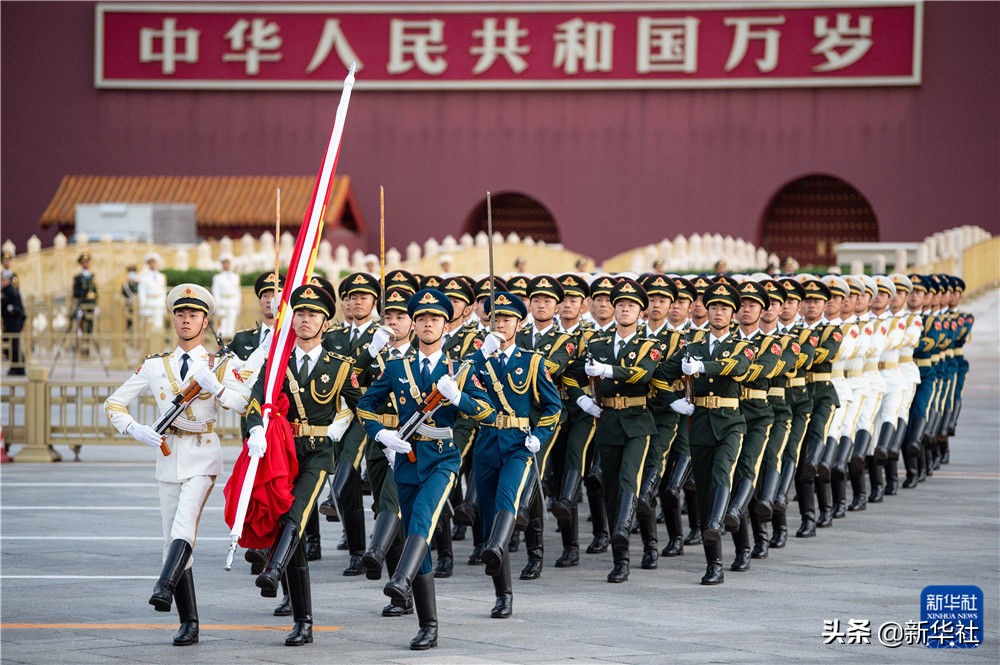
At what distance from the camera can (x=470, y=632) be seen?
7680 mm

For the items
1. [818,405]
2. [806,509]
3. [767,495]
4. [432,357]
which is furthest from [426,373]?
[818,405]

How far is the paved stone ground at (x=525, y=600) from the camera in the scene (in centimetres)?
725

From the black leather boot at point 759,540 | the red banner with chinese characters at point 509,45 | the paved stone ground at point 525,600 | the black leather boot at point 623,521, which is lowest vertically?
the paved stone ground at point 525,600

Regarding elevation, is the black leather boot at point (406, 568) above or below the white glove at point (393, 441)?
below

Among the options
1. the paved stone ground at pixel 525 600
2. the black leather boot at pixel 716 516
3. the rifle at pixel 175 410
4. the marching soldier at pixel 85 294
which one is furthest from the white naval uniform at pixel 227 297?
the rifle at pixel 175 410

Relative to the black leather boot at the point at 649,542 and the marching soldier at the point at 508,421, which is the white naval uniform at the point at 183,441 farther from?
the black leather boot at the point at 649,542

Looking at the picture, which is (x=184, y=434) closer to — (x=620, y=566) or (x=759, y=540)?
(x=620, y=566)

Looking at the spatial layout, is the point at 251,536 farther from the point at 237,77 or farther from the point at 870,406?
the point at 237,77

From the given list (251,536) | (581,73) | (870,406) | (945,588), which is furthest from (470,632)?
(581,73)

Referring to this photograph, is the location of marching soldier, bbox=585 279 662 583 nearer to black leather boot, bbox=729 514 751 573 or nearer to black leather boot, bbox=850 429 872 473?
black leather boot, bbox=729 514 751 573

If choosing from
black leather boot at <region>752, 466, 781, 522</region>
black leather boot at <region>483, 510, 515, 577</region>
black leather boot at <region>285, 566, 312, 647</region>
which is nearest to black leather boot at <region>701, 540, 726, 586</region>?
black leather boot at <region>752, 466, 781, 522</region>

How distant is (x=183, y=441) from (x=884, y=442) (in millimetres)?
6927

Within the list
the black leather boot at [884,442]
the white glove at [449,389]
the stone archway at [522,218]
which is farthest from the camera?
the stone archway at [522,218]

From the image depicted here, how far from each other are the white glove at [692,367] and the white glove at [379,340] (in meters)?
1.69
